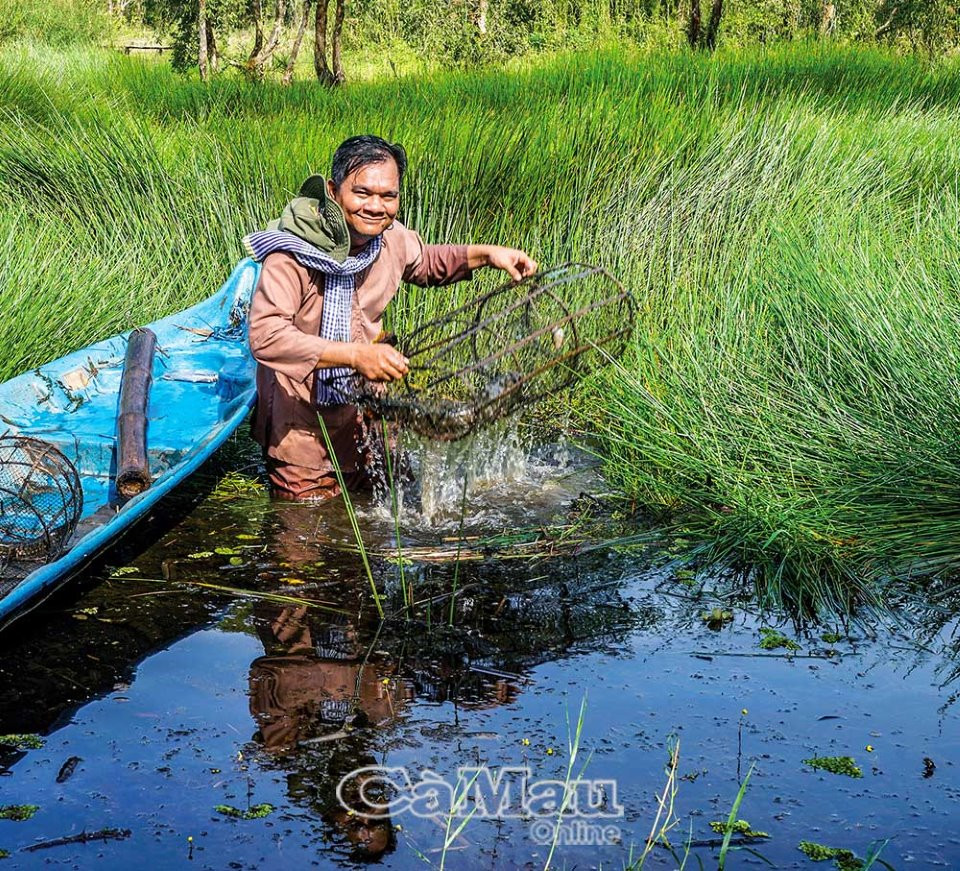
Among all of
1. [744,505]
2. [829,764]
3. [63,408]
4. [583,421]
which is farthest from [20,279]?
[829,764]

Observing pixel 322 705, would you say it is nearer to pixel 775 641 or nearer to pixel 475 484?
pixel 775 641

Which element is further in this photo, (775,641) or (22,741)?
(775,641)

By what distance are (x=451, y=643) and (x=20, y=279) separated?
2.95 meters

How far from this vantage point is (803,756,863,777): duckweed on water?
2787 mm

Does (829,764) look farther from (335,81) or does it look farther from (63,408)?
(335,81)

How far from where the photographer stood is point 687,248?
5.86 m

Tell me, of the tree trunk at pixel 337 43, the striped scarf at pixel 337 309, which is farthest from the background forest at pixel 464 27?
the striped scarf at pixel 337 309

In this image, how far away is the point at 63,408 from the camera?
4.65m

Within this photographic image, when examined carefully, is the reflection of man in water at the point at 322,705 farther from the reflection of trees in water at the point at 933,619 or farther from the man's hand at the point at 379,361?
the reflection of trees in water at the point at 933,619

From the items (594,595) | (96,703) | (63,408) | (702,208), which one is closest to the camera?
(96,703)

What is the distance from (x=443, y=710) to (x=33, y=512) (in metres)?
1.49

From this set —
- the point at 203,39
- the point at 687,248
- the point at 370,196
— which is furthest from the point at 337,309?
the point at 203,39

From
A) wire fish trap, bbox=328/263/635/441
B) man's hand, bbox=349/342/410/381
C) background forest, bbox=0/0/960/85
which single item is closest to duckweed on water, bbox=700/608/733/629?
wire fish trap, bbox=328/263/635/441

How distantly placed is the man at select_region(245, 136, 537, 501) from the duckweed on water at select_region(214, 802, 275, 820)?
1524 mm
